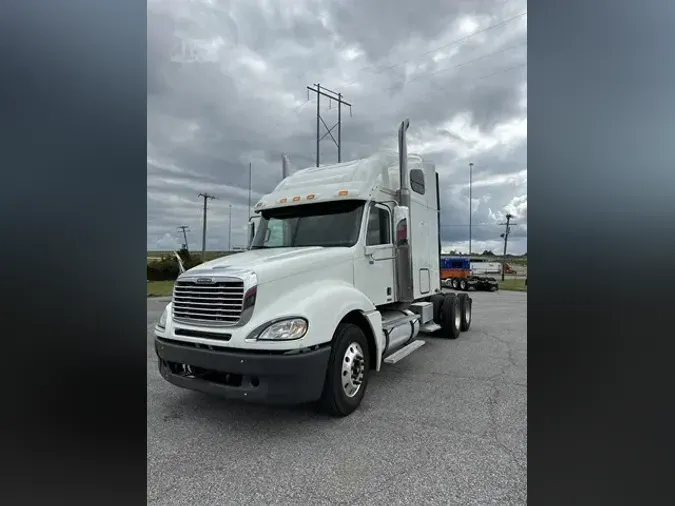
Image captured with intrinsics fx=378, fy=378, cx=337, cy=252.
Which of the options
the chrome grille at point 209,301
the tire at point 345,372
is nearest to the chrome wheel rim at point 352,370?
the tire at point 345,372

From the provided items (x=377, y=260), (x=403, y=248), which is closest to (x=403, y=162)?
(x=403, y=248)

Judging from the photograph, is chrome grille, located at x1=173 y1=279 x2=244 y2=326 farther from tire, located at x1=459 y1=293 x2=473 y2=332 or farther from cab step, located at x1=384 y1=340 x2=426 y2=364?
tire, located at x1=459 y1=293 x2=473 y2=332

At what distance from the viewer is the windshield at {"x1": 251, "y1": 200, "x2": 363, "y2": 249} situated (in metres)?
4.93

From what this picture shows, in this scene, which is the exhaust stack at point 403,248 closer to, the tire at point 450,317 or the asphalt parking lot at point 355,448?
the asphalt parking lot at point 355,448

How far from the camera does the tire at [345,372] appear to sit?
3719 millimetres

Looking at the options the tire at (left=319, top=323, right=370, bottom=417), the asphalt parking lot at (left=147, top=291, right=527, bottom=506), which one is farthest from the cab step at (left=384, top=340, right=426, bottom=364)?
the tire at (left=319, top=323, right=370, bottom=417)

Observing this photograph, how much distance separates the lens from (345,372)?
3.90 meters

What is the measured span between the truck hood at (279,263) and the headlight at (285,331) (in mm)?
470

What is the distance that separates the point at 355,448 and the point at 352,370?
0.92 m

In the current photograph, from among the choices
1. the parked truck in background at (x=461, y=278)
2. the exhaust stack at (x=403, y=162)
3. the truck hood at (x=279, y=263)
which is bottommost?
the parked truck in background at (x=461, y=278)

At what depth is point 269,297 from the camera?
371cm

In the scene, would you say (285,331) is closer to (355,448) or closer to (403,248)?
(355,448)

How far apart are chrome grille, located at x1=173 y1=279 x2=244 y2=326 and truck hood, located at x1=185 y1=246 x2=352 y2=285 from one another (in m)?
0.14
